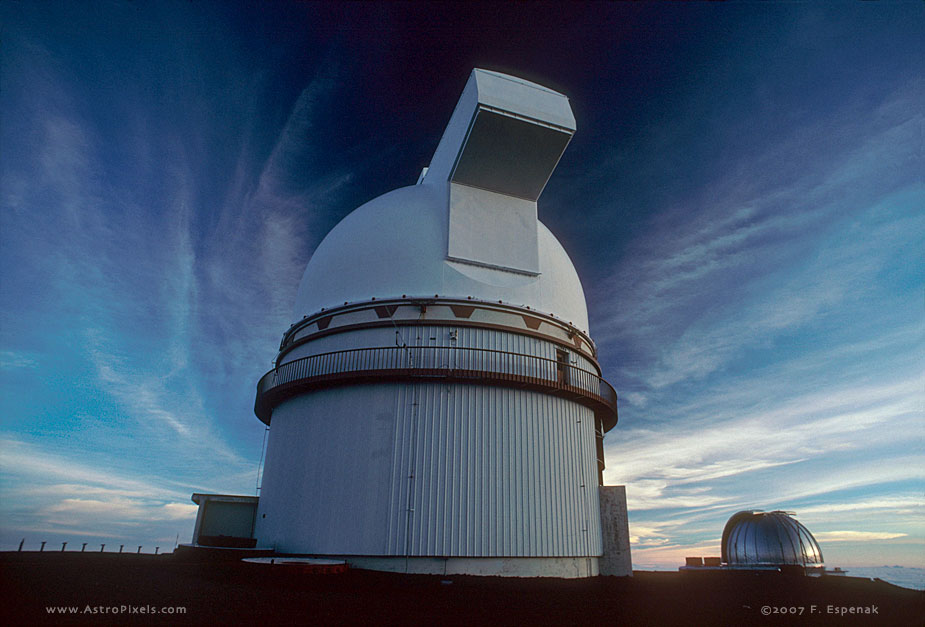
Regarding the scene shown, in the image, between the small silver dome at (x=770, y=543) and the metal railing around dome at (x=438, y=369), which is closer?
the metal railing around dome at (x=438, y=369)

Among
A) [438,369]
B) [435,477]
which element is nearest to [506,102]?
[438,369]

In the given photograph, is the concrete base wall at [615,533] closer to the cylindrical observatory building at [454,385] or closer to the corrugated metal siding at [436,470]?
the cylindrical observatory building at [454,385]

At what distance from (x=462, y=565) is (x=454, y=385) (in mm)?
4452

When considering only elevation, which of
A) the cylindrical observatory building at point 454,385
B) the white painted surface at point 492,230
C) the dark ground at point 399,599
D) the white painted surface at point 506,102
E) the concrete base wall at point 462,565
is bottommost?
the dark ground at point 399,599

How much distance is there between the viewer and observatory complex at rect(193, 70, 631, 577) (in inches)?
531

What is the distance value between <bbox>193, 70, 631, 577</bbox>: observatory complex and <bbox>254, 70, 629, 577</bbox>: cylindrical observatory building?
0.05 m

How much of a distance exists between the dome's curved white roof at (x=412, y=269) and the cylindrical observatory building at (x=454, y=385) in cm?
6

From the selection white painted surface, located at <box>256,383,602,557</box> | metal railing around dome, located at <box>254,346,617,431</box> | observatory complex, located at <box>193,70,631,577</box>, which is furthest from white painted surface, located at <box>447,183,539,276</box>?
white painted surface, located at <box>256,383,602,557</box>

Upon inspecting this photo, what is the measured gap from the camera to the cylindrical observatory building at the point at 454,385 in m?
13.5

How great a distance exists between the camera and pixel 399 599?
948cm

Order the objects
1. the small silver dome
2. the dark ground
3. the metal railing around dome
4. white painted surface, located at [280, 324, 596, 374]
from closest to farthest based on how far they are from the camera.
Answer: the dark ground
the metal railing around dome
white painted surface, located at [280, 324, 596, 374]
the small silver dome

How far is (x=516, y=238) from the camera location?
664 inches

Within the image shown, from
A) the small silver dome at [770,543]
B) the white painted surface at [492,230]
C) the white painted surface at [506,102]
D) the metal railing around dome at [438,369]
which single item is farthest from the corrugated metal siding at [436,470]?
the small silver dome at [770,543]

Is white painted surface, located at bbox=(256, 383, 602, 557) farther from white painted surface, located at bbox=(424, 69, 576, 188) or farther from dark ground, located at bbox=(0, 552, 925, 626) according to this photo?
white painted surface, located at bbox=(424, 69, 576, 188)
